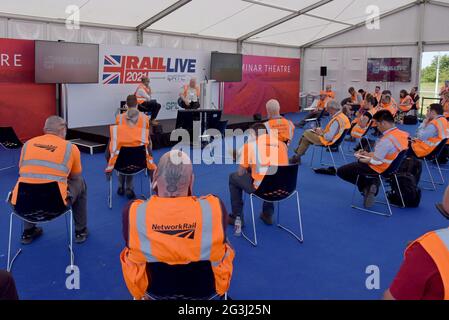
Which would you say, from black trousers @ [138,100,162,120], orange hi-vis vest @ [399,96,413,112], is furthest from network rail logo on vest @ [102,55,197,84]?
orange hi-vis vest @ [399,96,413,112]

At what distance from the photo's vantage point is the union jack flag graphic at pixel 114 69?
916 centimetres

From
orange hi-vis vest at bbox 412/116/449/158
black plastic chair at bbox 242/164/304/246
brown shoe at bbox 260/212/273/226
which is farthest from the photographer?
orange hi-vis vest at bbox 412/116/449/158

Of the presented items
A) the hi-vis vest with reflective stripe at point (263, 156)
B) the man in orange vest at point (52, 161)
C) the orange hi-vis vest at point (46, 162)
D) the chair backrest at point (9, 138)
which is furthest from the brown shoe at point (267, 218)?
the chair backrest at point (9, 138)

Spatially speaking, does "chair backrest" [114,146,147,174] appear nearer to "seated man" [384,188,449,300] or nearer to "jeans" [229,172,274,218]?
"jeans" [229,172,274,218]

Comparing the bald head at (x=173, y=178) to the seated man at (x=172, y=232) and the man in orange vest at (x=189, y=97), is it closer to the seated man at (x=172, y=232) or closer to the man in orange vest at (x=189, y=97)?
the seated man at (x=172, y=232)

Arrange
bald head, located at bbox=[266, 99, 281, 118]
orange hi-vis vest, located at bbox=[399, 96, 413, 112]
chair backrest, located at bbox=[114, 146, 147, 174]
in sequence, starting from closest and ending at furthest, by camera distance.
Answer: chair backrest, located at bbox=[114, 146, 147, 174], bald head, located at bbox=[266, 99, 281, 118], orange hi-vis vest, located at bbox=[399, 96, 413, 112]

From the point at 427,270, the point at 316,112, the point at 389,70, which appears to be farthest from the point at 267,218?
the point at 389,70

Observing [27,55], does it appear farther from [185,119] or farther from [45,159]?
[45,159]

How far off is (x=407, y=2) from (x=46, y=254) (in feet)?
47.4

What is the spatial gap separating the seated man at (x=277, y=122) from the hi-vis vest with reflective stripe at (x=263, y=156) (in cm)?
134

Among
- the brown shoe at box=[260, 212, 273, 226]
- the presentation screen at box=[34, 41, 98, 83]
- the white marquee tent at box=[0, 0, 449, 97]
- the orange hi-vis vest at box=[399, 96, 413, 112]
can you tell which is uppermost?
the white marquee tent at box=[0, 0, 449, 97]

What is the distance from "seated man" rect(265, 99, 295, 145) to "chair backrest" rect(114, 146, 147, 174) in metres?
1.58

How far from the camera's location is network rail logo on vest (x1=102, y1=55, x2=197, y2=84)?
30.3 feet

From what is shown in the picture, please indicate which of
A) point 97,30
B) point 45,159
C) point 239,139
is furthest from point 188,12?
point 45,159
